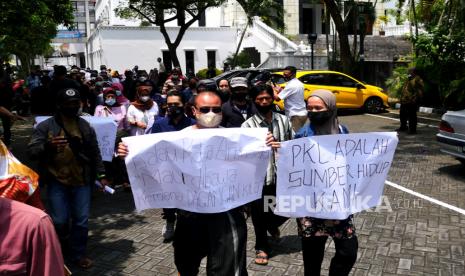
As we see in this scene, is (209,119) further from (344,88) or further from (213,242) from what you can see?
(344,88)

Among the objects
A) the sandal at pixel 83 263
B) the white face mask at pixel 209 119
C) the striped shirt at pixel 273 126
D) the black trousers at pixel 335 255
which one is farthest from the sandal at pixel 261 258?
the white face mask at pixel 209 119

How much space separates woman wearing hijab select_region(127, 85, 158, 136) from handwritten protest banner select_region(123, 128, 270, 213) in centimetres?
375

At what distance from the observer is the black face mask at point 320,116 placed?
143 inches

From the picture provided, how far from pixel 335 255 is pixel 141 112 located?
431cm

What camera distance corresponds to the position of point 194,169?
11.0 feet

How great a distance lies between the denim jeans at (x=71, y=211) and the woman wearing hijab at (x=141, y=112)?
249 centimetres

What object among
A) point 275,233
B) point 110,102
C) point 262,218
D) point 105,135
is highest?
point 110,102

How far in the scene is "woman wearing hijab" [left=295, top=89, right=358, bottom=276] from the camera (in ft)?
11.7

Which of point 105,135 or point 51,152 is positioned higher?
point 51,152

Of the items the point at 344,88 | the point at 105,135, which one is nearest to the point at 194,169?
the point at 105,135

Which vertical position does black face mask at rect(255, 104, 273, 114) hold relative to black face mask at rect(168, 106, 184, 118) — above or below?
above

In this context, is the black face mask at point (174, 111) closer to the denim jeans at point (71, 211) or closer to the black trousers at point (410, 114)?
the denim jeans at point (71, 211)

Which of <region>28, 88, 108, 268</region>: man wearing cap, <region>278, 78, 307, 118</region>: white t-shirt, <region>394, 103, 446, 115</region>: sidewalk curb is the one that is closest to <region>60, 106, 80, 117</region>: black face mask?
<region>28, 88, 108, 268</region>: man wearing cap

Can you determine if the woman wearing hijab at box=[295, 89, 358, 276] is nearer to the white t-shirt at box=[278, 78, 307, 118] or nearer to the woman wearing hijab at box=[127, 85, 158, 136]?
the white t-shirt at box=[278, 78, 307, 118]
